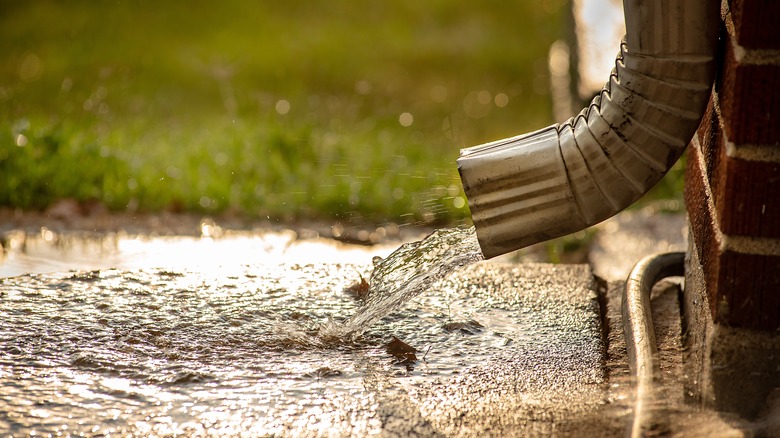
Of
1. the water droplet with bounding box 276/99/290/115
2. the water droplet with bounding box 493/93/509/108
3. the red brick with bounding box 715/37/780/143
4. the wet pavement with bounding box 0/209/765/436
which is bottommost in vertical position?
the wet pavement with bounding box 0/209/765/436

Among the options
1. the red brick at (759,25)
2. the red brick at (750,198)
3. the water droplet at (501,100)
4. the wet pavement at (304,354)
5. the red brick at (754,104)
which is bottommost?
the wet pavement at (304,354)

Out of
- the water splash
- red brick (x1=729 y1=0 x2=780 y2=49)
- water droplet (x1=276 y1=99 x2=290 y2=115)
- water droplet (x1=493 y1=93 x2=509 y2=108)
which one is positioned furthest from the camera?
water droplet (x1=493 y1=93 x2=509 y2=108)

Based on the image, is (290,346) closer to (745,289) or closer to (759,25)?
(745,289)

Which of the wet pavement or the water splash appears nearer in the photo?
the wet pavement

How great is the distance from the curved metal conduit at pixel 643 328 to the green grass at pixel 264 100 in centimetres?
192

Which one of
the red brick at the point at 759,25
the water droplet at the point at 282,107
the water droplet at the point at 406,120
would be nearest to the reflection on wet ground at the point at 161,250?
the red brick at the point at 759,25

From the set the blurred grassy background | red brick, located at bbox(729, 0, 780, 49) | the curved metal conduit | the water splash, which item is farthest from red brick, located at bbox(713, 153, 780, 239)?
the blurred grassy background

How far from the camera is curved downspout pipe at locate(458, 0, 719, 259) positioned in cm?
186

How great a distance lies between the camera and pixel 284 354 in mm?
2154

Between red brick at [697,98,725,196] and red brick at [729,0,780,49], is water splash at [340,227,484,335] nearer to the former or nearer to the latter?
red brick at [697,98,725,196]

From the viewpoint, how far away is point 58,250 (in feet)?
10.5

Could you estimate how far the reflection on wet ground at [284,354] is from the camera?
1807mm

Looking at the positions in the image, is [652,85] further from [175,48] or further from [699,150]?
[175,48]

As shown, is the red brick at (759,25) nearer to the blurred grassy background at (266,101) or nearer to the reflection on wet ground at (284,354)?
the reflection on wet ground at (284,354)
